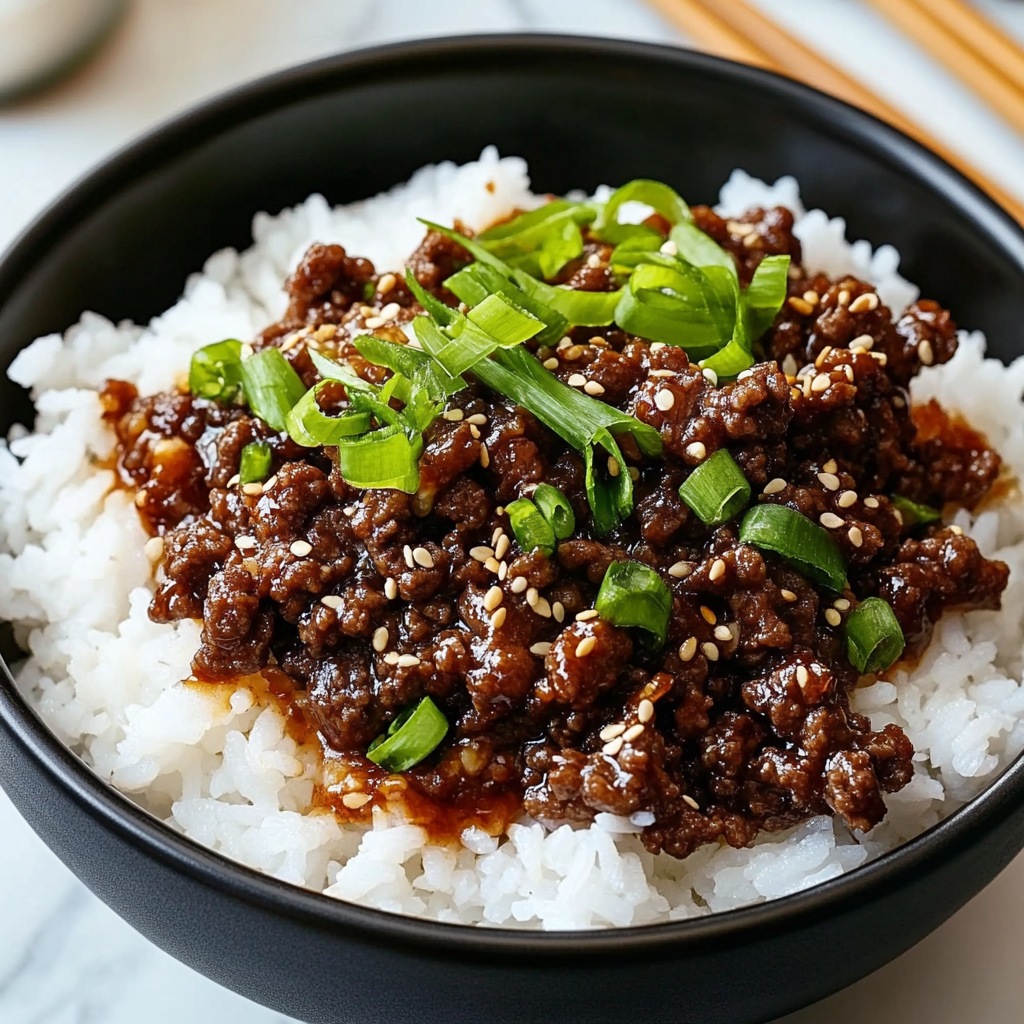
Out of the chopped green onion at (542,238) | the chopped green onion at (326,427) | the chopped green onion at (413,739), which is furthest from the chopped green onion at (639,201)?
the chopped green onion at (413,739)

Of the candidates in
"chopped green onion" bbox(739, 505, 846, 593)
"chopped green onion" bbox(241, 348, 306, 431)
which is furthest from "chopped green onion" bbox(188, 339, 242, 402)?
"chopped green onion" bbox(739, 505, 846, 593)

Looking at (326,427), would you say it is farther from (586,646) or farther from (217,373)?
(586,646)

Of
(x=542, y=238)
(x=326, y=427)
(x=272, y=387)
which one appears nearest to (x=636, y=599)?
(x=326, y=427)

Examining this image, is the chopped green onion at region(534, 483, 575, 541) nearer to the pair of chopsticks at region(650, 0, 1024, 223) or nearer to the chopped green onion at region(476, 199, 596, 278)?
the chopped green onion at region(476, 199, 596, 278)

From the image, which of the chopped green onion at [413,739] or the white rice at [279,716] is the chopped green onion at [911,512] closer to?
the white rice at [279,716]

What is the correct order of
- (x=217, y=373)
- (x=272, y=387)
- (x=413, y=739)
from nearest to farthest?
(x=413, y=739), (x=272, y=387), (x=217, y=373)

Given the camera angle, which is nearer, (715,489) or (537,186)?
(715,489)

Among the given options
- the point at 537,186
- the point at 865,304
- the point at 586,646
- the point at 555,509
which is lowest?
the point at 586,646

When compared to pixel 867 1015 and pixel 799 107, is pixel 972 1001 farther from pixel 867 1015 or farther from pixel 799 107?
pixel 799 107

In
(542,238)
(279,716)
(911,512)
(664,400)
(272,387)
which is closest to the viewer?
(664,400)
